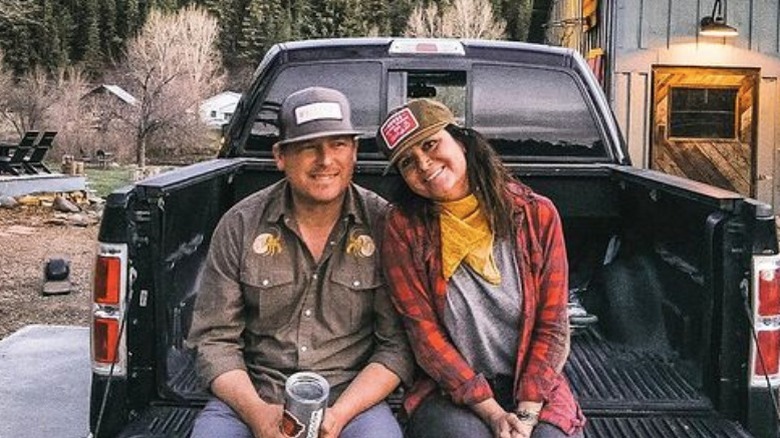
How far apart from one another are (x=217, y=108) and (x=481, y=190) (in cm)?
5942

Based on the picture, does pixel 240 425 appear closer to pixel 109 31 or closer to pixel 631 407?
pixel 631 407

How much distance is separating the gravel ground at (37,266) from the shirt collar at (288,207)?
2.45m

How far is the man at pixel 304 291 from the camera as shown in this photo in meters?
3.00

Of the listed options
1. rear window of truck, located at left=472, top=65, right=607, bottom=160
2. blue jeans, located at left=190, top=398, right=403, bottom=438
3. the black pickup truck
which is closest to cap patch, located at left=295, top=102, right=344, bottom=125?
the black pickup truck

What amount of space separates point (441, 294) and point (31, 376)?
4105 millimetres

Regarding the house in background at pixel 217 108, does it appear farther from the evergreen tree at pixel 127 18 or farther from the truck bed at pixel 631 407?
the truck bed at pixel 631 407

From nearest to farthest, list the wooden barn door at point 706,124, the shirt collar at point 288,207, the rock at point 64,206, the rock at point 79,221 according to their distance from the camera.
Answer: the shirt collar at point 288,207
the wooden barn door at point 706,124
the rock at point 79,221
the rock at point 64,206

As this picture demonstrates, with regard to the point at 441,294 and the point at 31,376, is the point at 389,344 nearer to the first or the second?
the point at 441,294

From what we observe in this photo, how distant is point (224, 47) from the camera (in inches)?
2948

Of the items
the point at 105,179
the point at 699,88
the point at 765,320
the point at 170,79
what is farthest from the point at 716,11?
the point at 170,79

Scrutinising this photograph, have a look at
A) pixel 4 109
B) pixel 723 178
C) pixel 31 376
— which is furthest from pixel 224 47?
pixel 31 376

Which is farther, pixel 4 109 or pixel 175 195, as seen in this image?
pixel 4 109

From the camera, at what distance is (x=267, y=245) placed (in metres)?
3.06

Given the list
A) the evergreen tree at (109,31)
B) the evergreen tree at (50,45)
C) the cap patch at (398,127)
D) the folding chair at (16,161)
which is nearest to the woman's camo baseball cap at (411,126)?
the cap patch at (398,127)
